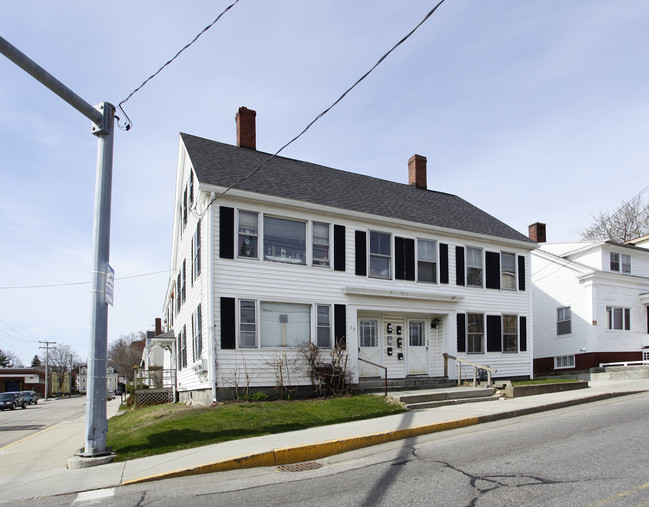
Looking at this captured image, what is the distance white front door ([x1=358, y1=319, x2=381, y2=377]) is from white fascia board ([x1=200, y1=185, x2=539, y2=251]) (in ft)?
10.6

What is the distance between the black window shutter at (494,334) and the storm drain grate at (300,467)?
39.8 ft

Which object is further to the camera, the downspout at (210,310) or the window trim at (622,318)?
the window trim at (622,318)

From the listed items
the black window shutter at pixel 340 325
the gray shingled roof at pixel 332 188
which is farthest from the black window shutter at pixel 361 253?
the black window shutter at pixel 340 325

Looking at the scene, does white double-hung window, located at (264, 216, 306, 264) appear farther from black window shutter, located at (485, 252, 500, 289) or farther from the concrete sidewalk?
black window shutter, located at (485, 252, 500, 289)

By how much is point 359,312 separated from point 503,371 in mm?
6363

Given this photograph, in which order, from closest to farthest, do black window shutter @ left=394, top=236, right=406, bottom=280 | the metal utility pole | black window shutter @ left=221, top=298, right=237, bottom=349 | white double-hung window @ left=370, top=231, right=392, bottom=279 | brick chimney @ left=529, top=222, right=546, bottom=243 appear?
the metal utility pole, black window shutter @ left=221, top=298, right=237, bottom=349, white double-hung window @ left=370, top=231, right=392, bottom=279, black window shutter @ left=394, top=236, right=406, bottom=280, brick chimney @ left=529, top=222, right=546, bottom=243

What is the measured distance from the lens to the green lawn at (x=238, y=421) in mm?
9797

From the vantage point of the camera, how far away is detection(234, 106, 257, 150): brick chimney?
19438mm

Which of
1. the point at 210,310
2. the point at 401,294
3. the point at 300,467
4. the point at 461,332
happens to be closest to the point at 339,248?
the point at 401,294

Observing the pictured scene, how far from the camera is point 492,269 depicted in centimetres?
1972

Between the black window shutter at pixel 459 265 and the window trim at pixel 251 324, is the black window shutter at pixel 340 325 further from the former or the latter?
the black window shutter at pixel 459 265

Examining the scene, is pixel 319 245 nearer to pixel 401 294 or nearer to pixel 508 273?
pixel 401 294

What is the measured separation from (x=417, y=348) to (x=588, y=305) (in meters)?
10.7

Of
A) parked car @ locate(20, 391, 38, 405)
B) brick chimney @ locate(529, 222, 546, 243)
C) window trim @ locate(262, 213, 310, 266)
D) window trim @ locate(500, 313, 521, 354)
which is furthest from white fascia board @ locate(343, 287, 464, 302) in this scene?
parked car @ locate(20, 391, 38, 405)
